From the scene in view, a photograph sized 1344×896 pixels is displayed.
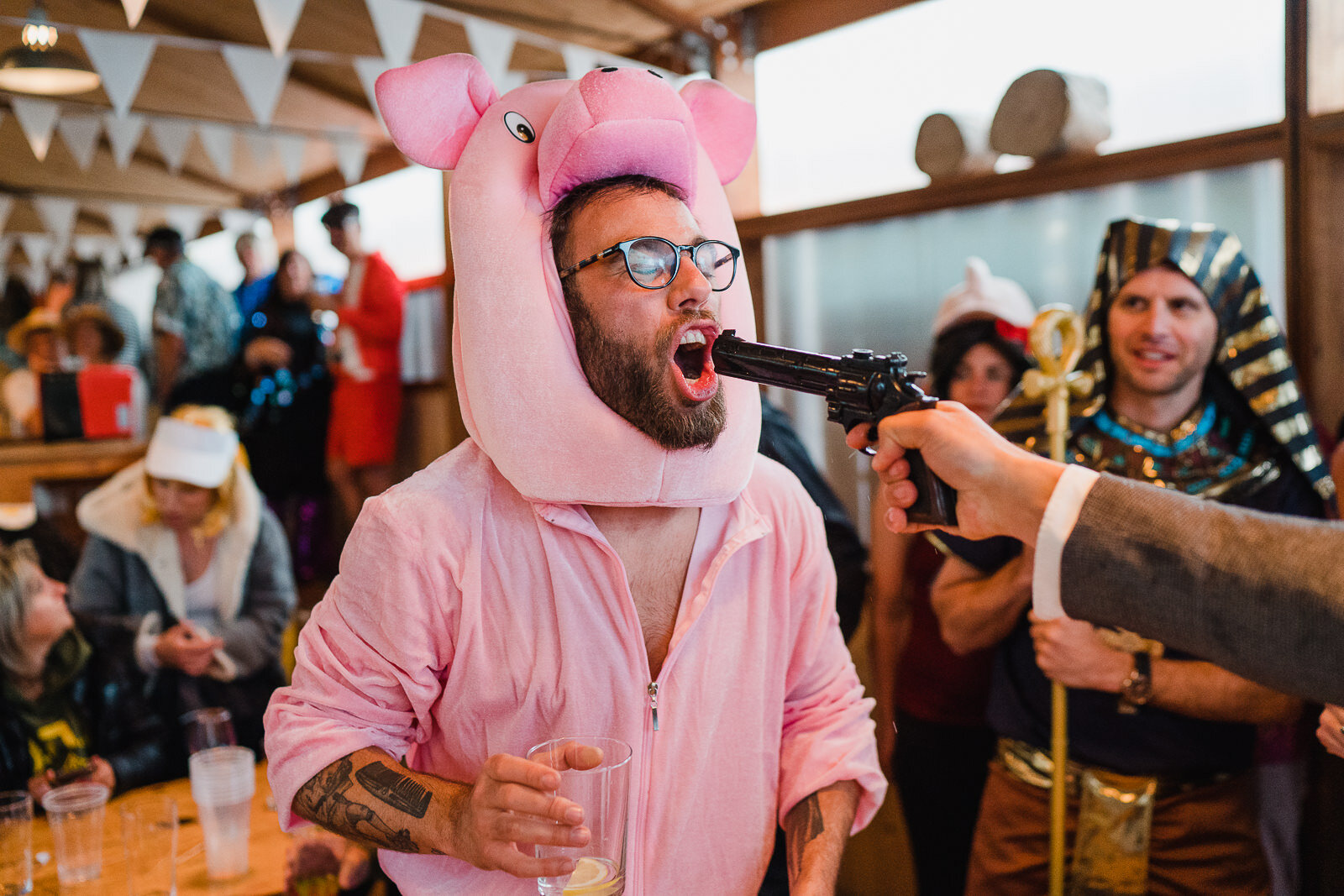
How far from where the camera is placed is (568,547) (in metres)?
1.21

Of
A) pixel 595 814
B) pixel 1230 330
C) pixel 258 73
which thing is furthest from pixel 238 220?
pixel 595 814

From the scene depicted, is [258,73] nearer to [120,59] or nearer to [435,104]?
[120,59]

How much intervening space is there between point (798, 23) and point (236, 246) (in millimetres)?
3731

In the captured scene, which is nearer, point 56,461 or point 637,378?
point 637,378

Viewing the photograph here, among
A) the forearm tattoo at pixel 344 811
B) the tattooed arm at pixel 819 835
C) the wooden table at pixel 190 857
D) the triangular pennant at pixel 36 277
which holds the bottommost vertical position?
the wooden table at pixel 190 857

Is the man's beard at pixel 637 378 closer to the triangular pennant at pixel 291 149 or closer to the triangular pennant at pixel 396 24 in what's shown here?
the triangular pennant at pixel 396 24

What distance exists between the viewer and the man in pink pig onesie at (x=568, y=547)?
3.74 ft

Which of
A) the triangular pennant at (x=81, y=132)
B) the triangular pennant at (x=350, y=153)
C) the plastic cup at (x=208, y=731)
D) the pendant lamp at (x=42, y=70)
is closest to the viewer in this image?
the plastic cup at (x=208, y=731)

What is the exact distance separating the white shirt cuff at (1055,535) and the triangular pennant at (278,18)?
8.06 feet

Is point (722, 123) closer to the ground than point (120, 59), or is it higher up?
closer to the ground

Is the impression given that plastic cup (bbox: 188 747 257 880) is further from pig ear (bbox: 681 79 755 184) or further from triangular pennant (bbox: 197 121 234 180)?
triangular pennant (bbox: 197 121 234 180)

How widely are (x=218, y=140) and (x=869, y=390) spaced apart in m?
4.41

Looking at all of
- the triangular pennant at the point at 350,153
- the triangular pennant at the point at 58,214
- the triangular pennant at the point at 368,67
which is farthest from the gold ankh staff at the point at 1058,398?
the triangular pennant at the point at 58,214

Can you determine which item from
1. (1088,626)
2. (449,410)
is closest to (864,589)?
(1088,626)
